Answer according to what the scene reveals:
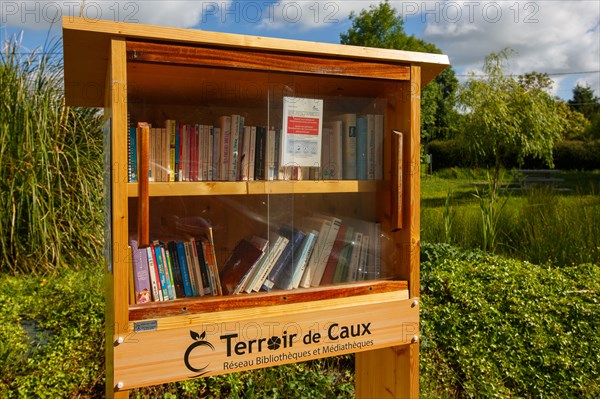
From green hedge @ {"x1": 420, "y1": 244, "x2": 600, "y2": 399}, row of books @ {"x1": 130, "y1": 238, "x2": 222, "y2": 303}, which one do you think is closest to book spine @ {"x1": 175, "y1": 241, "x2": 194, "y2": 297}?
row of books @ {"x1": 130, "y1": 238, "x2": 222, "y2": 303}

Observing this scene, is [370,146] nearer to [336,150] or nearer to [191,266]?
[336,150]

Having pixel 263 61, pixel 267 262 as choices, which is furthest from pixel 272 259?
pixel 263 61

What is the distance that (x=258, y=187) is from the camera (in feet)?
6.02

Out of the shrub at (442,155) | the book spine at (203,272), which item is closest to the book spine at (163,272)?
the book spine at (203,272)

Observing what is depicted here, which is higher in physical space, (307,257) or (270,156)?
(270,156)

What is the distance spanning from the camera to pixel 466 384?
2990 mm

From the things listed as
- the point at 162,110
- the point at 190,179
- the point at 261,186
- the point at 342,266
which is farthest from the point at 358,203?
the point at 162,110

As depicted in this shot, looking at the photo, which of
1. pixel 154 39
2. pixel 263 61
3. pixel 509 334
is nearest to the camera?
pixel 154 39

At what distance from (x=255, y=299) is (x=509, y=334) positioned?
2.11m

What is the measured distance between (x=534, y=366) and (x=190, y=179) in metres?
2.36

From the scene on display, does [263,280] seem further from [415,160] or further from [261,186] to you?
[415,160]

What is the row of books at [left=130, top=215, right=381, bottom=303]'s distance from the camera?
173 cm

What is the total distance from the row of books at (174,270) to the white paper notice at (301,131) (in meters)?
0.43

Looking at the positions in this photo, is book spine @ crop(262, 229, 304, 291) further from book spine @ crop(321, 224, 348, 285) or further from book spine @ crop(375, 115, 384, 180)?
book spine @ crop(375, 115, 384, 180)
